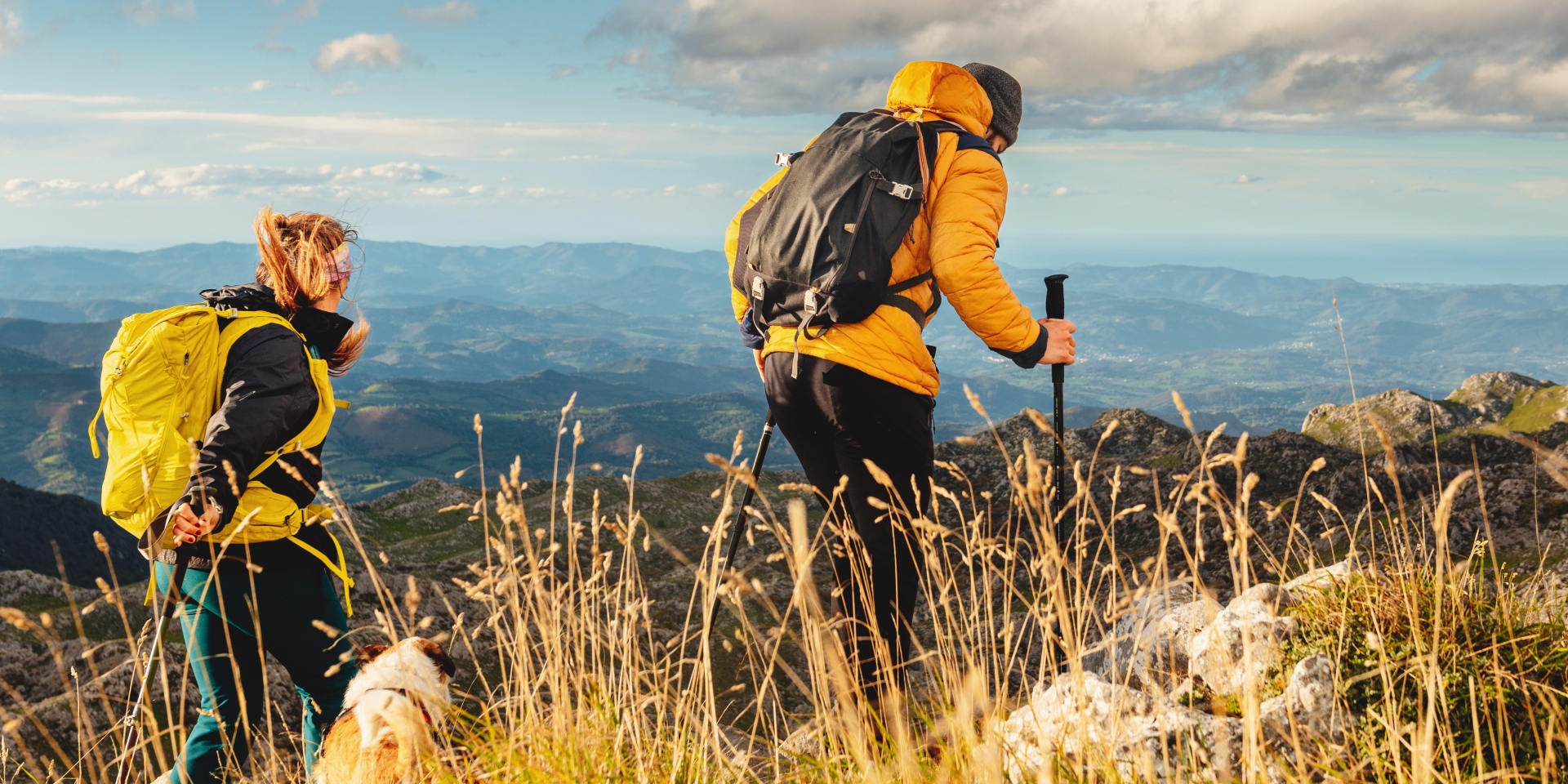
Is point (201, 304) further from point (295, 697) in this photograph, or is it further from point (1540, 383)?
point (1540, 383)

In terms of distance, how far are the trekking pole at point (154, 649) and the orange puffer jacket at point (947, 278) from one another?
8.20ft

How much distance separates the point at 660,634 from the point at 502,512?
561cm

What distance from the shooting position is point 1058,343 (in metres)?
4.10

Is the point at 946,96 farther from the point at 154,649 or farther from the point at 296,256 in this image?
the point at 154,649

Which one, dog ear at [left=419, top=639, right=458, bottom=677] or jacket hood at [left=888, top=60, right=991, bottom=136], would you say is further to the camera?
jacket hood at [left=888, top=60, right=991, bottom=136]

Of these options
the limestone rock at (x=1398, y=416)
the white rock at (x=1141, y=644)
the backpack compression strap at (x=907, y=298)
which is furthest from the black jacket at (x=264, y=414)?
the limestone rock at (x=1398, y=416)

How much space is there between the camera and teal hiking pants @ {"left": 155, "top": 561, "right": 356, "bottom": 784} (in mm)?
3668

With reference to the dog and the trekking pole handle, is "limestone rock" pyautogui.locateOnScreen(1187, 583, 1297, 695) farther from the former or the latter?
the dog

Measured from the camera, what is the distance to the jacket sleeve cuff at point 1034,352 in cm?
396

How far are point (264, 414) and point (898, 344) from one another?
2.60 meters

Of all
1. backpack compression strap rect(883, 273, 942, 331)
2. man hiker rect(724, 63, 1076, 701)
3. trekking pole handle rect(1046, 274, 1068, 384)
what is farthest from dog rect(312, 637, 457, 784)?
trekking pole handle rect(1046, 274, 1068, 384)

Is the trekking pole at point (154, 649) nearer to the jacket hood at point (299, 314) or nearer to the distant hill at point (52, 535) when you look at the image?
the jacket hood at point (299, 314)

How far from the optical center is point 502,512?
2.74m

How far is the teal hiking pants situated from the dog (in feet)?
0.56
